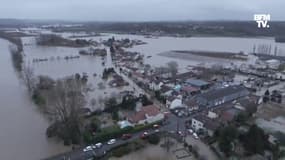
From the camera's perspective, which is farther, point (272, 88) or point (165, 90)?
point (272, 88)

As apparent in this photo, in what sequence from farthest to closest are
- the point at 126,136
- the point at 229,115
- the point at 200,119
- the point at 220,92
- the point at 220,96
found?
the point at 220,92 < the point at 220,96 < the point at 229,115 < the point at 200,119 < the point at 126,136

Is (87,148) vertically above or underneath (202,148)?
above

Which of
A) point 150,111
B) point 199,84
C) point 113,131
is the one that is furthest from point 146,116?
point 199,84

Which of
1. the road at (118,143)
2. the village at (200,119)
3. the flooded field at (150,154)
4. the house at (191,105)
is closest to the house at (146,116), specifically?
the village at (200,119)

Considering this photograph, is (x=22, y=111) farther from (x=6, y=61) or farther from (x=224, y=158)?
(x=6, y=61)

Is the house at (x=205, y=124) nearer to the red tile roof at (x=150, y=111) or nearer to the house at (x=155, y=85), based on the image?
the red tile roof at (x=150, y=111)

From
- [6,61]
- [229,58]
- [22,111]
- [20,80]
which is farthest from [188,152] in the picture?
[6,61]

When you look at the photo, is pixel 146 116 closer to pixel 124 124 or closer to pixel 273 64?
pixel 124 124
